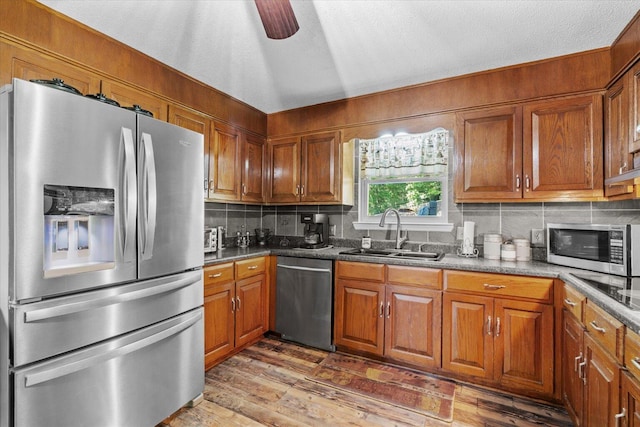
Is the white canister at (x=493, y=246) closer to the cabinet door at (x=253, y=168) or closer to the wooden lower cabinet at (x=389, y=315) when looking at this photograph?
the wooden lower cabinet at (x=389, y=315)

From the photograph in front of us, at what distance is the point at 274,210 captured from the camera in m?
3.80

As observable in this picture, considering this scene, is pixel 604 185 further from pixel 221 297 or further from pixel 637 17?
pixel 221 297

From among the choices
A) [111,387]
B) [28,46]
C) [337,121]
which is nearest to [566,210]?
[337,121]

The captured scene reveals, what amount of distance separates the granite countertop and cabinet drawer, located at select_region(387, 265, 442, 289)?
41 millimetres

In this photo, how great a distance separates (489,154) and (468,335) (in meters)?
1.43

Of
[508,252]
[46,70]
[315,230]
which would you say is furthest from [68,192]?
[508,252]

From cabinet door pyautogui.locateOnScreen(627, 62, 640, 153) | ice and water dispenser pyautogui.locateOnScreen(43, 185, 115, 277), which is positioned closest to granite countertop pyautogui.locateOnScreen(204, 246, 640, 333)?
cabinet door pyautogui.locateOnScreen(627, 62, 640, 153)

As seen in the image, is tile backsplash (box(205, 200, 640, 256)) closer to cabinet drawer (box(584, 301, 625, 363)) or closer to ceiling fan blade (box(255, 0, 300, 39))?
cabinet drawer (box(584, 301, 625, 363))

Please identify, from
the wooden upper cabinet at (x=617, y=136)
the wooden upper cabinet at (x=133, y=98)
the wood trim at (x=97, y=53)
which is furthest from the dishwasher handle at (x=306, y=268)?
the wooden upper cabinet at (x=617, y=136)

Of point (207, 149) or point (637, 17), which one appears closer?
point (637, 17)

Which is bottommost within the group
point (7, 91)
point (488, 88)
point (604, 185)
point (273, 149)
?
point (604, 185)

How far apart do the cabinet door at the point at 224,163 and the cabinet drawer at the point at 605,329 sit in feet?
8.95

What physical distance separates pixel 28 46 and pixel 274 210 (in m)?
2.52

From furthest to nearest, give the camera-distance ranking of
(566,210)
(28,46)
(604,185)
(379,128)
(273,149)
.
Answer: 1. (273,149)
2. (379,128)
3. (566,210)
4. (604,185)
5. (28,46)
